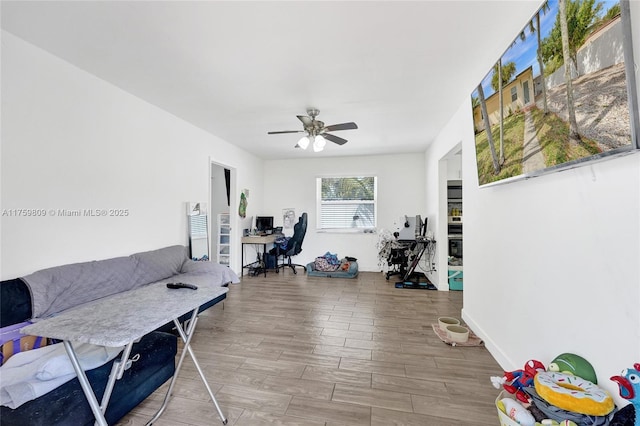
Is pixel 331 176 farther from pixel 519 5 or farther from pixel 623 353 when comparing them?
pixel 623 353

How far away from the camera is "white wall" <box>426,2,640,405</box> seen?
3.76 ft

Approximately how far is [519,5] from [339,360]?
9.69 feet

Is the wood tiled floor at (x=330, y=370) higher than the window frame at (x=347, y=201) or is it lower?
lower

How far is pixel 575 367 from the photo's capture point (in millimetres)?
1348

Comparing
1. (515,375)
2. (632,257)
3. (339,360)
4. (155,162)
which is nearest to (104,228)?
(155,162)

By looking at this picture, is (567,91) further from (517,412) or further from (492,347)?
(492,347)

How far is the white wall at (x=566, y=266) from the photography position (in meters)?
1.14

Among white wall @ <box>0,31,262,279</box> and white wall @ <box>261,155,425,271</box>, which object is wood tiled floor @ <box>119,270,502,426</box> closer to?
white wall @ <box>0,31,262,279</box>

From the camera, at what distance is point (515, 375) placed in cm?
156

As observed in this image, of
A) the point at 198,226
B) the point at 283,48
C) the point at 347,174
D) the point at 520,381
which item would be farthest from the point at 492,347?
the point at 347,174

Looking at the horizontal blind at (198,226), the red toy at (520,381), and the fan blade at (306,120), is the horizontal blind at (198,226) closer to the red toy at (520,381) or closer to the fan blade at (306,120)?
the fan blade at (306,120)

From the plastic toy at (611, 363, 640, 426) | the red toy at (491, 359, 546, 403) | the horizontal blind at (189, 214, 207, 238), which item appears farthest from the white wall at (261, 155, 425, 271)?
the plastic toy at (611, 363, 640, 426)

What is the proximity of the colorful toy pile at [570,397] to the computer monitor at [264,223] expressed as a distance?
531 centimetres

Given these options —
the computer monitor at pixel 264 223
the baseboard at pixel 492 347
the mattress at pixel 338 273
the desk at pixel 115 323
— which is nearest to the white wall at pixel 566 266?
the baseboard at pixel 492 347
